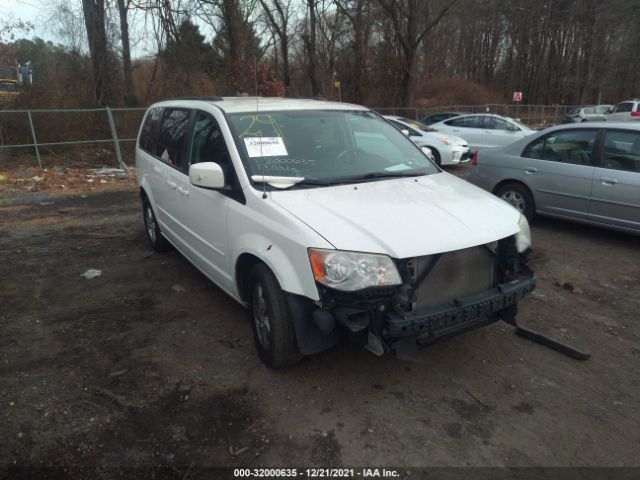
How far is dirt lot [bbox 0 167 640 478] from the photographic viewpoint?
8.95 feet

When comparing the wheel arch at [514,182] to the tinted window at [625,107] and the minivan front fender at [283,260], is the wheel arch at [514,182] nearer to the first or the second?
the minivan front fender at [283,260]

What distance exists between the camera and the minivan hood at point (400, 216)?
2939mm

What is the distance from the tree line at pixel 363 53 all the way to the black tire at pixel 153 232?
2.17 m

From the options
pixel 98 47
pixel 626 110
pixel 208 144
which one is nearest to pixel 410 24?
pixel 626 110

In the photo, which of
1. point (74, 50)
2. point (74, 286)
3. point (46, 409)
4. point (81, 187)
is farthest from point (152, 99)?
point (46, 409)

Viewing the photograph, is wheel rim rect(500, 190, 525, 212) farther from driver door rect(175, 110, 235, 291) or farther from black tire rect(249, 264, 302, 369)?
black tire rect(249, 264, 302, 369)

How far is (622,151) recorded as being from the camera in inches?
241

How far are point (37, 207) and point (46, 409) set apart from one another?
7.15 m

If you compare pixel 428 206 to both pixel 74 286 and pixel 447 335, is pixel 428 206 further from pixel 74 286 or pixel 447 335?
pixel 74 286

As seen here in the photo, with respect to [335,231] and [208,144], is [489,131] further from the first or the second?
[335,231]

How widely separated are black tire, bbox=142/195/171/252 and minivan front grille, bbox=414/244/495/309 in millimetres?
3860

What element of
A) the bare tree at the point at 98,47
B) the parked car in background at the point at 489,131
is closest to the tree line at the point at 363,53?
the bare tree at the point at 98,47

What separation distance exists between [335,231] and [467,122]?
14.7 meters


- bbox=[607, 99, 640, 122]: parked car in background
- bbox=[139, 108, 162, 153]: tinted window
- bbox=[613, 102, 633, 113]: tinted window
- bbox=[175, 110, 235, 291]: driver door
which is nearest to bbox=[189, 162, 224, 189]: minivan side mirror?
bbox=[175, 110, 235, 291]: driver door
